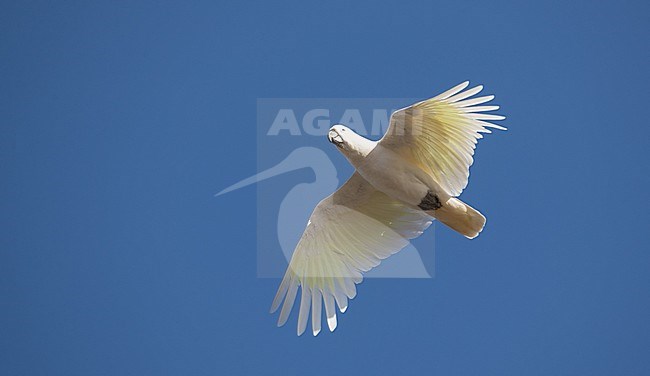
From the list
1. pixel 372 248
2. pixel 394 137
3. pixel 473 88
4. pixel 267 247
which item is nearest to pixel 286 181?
pixel 267 247

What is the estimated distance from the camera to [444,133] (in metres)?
8.00

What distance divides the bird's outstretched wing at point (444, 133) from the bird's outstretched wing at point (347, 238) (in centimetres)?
62

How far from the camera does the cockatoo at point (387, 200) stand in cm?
788

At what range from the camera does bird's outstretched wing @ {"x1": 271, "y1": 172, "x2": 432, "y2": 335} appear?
8.70 metres

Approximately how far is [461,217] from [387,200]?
94cm

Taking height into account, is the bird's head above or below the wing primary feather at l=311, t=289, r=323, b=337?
above

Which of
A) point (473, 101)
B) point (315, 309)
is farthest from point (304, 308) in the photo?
point (473, 101)

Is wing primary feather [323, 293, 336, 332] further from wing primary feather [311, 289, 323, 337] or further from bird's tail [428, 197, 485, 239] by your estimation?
bird's tail [428, 197, 485, 239]

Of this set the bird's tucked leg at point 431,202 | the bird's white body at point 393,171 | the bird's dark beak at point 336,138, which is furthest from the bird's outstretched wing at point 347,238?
the bird's dark beak at point 336,138

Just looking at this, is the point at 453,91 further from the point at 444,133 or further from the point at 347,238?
the point at 347,238

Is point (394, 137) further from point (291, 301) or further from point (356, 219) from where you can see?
point (291, 301)

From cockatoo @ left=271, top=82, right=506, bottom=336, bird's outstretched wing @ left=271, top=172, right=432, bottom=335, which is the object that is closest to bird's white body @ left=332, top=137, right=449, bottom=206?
cockatoo @ left=271, top=82, right=506, bottom=336

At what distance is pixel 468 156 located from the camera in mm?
8094

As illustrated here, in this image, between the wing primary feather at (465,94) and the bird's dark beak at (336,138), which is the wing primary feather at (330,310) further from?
the wing primary feather at (465,94)
